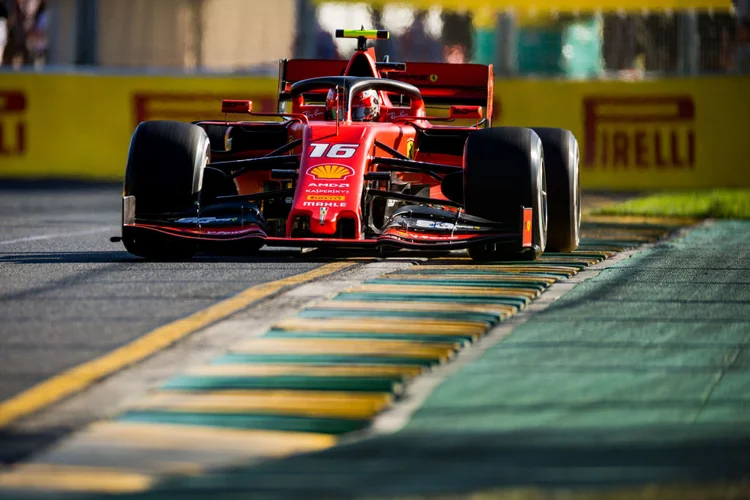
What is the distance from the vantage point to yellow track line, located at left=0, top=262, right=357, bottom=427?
201 inches

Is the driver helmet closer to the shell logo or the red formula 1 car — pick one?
the red formula 1 car

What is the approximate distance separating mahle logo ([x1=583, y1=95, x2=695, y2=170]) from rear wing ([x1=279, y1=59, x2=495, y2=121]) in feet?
29.3

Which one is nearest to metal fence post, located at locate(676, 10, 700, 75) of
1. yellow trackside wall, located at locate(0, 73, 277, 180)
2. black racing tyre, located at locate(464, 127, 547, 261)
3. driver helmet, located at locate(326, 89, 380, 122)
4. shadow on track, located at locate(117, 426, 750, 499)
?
yellow trackside wall, located at locate(0, 73, 277, 180)

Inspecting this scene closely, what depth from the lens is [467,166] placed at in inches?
382

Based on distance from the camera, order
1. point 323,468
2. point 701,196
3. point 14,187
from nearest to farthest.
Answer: point 323,468 < point 701,196 < point 14,187

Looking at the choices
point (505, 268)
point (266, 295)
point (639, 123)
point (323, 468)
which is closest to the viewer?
point (323, 468)

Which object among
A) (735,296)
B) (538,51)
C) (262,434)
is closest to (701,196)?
(538,51)

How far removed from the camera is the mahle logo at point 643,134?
70.0ft

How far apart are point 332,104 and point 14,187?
9.54 m

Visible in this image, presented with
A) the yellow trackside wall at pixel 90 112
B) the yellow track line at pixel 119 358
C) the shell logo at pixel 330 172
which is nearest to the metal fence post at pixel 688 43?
the yellow trackside wall at pixel 90 112

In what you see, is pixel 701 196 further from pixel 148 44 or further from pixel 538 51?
pixel 148 44

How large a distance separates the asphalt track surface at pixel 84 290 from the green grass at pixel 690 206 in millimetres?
5303

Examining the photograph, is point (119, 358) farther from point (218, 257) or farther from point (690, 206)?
point (690, 206)

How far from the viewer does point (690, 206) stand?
16.5 m
